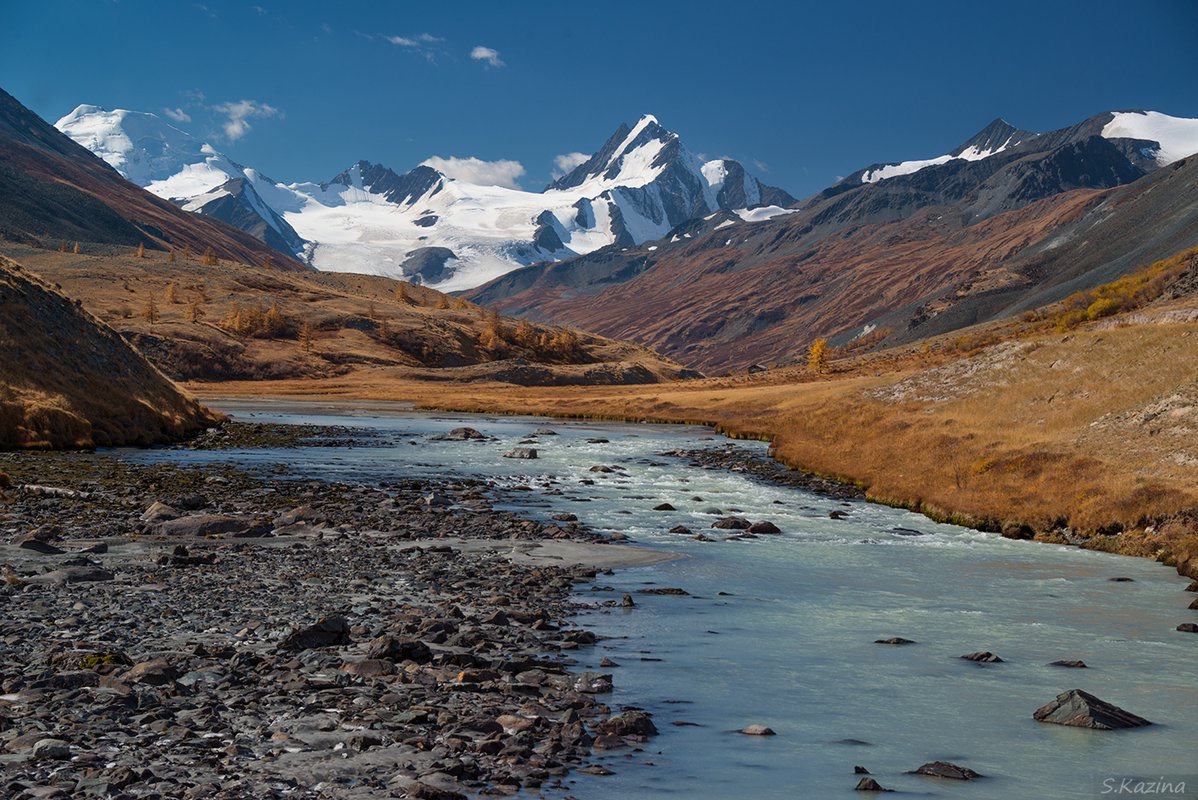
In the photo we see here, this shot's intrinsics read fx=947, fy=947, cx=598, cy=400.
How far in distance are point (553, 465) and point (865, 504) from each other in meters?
22.2

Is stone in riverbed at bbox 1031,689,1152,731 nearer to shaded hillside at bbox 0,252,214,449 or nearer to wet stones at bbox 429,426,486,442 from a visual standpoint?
shaded hillside at bbox 0,252,214,449

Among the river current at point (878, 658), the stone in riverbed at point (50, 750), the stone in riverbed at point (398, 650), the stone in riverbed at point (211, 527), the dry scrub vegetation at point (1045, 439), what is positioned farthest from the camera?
the dry scrub vegetation at point (1045, 439)

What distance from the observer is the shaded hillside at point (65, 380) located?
168 feet

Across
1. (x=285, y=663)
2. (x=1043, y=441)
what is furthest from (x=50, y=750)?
(x=1043, y=441)

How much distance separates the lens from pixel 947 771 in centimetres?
1309

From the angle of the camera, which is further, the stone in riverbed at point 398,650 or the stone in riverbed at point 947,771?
the stone in riverbed at point 398,650

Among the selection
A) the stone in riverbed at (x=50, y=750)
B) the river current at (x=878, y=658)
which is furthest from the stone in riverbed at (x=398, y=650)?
the stone in riverbed at (x=50, y=750)

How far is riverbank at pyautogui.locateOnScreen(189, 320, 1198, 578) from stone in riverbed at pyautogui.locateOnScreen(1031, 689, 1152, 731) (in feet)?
48.4

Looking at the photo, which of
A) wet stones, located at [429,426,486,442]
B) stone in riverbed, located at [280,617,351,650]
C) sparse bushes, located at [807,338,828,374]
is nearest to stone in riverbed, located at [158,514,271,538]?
stone in riverbed, located at [280,617,351,650]

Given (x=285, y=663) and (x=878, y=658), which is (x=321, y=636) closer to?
→ (x=285, y=663)

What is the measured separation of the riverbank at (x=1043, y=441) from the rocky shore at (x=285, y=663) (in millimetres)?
17731

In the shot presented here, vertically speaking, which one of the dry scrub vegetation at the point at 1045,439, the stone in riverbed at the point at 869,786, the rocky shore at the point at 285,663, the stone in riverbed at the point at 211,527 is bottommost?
the stone in riverbed at the point at 869,786

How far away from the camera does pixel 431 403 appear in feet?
459

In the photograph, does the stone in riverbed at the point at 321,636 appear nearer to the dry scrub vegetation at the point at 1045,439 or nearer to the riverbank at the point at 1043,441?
the dry scrub vegetation at the point at 1045,439
